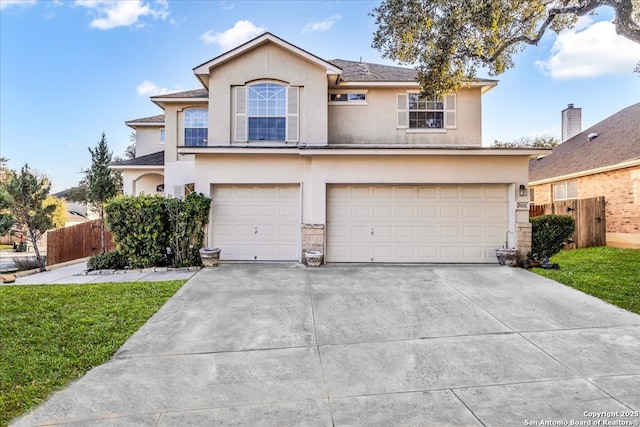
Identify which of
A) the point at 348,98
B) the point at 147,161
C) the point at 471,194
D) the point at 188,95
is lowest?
the point at 471,194

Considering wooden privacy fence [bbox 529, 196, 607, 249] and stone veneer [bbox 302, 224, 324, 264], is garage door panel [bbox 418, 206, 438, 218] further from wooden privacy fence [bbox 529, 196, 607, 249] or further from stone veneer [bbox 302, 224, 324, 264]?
wooden privacy fence [bbox 529, 196, 607, 249]

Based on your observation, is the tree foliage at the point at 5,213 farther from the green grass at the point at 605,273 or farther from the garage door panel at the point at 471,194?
the green grass at the point at 605,273

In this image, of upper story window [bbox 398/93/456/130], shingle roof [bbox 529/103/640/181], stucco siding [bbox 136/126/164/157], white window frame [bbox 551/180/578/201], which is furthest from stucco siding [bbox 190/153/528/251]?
white window frame [bbox 551/180/578/201]

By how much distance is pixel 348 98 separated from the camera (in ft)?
41.1

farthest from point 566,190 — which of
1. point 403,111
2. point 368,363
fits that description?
point 368,363

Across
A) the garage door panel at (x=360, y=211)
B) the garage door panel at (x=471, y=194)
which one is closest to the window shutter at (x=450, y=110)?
the garage door panel at (x=471, y=194)

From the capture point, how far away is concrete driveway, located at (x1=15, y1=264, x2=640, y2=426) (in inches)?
130

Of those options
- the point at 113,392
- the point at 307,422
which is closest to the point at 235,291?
the point at 113,392

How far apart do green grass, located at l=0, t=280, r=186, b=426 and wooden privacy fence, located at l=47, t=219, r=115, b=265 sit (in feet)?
18.4

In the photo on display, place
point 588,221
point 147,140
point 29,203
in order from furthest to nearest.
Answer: point 147,140 < point 588,221 < point 29,203

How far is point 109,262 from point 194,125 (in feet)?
21.0

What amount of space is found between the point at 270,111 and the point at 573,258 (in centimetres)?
1196

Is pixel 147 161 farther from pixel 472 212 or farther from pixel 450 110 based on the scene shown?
pixel 472 212

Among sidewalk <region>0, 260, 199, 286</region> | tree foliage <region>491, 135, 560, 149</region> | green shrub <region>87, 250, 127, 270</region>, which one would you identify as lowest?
sidewalk <region>0, 260, 199, 286</region>
